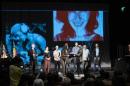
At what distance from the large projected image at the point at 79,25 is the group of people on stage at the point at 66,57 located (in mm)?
Result: 528

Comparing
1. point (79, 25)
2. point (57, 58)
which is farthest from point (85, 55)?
point (79, 25)

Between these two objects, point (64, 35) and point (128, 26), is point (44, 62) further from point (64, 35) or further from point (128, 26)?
point (128, 26)

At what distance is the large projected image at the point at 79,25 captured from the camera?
67.3ft

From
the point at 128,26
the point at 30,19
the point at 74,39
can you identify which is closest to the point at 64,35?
the point at 74,39

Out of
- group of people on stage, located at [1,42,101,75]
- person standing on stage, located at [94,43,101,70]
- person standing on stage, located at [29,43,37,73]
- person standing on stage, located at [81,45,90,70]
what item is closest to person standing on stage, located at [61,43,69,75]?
group of people on stage, located at [1,42,101,75]

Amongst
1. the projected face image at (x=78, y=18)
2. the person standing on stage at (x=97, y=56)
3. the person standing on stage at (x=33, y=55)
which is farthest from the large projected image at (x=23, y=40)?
the person standing on stage at (x=97, y=56)

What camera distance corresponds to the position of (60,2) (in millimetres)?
20594

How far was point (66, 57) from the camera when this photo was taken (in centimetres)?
1977

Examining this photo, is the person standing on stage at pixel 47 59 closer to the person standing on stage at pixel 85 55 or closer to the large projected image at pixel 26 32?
the large projected image at pixel 26 32

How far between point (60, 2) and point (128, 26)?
3.90 m

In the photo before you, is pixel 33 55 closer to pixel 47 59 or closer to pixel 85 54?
pixel 47 59

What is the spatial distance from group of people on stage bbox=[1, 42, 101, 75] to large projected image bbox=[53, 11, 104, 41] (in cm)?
53

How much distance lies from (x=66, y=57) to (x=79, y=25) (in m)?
2.01

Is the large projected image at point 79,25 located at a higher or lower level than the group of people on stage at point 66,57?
higher
